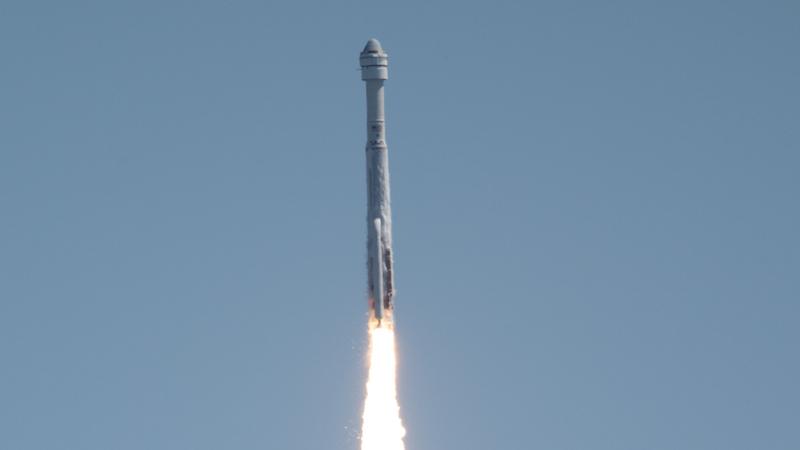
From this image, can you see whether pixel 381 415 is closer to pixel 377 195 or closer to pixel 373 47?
pixel 377 195

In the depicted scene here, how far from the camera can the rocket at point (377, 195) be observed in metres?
62.2

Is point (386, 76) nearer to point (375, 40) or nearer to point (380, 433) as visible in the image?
point (375, 40)

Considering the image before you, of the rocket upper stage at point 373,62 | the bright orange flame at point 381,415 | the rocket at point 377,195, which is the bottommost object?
the bright orange flame at point 381,415

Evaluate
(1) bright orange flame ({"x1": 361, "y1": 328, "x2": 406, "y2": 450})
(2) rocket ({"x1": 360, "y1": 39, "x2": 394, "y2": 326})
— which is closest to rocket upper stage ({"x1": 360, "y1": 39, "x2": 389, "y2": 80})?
(2) rocket ({"x1": 360, "y1": 39, "x2": 394, "y2": 326})

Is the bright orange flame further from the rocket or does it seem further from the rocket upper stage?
the rocket upper stage

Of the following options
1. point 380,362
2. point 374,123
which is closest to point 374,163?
point 374,123

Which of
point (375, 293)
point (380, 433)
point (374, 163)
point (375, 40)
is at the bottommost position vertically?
point (380, 433)

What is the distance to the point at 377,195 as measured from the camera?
62.5m

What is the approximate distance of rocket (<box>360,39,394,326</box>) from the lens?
6219cm

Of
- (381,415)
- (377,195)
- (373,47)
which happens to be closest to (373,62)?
(373,47)

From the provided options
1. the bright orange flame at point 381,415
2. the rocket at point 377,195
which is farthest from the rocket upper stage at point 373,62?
the bright orange flame at point 381,415

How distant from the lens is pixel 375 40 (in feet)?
208

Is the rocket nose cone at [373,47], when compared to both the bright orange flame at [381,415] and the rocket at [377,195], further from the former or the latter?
the bright orange flame at [381,415]

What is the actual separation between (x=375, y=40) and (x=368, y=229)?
7.10 meters
